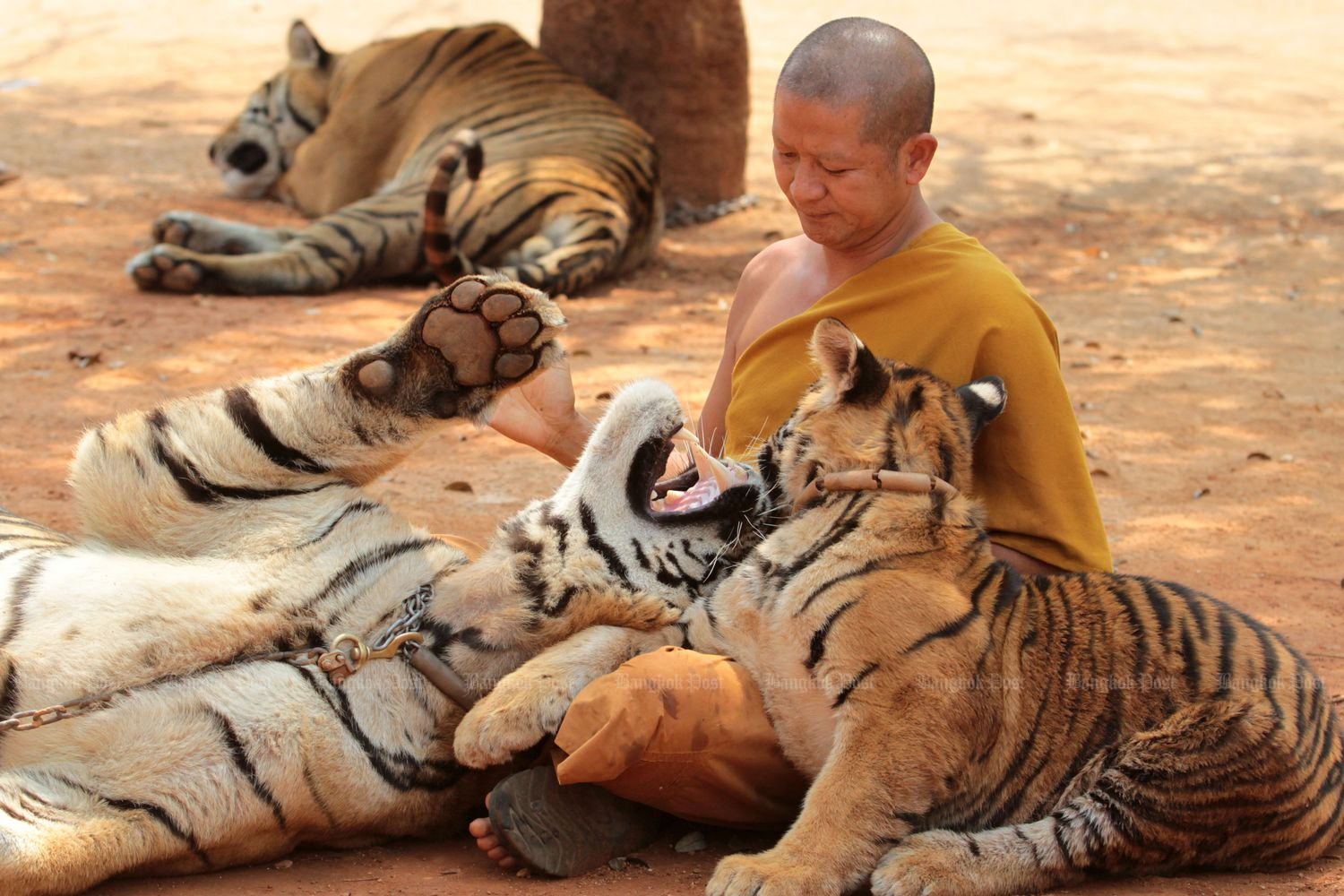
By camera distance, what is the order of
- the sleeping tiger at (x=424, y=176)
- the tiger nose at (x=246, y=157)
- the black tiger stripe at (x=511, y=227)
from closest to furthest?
the sleeping tiger at (x=424, y=176) → the black tiger stripe at (x=511, y=227) → the tiger nose at (x=246, y=157)

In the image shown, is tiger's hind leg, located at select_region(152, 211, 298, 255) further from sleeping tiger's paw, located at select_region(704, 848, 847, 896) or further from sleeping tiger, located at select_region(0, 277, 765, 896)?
sleeping tiger's paw, located at select_region(704, 848, 847, 896)

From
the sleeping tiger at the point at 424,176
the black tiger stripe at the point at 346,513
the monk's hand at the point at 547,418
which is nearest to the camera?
the black tiger stripe at the point at 346,513

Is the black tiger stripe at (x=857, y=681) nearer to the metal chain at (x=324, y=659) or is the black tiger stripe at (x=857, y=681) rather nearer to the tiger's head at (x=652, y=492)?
the tiger's head at (x=652, y=492)

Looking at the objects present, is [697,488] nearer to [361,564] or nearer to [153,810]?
[361,564]

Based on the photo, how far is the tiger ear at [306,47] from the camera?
28.7 ft

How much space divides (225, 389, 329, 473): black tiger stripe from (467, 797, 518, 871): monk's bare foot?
0.91 metres

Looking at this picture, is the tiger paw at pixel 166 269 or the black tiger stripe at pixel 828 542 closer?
the black tiger stripe at pixel 828 542

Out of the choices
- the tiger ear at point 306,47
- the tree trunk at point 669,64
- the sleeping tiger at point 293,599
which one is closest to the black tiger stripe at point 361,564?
the sleeping tiger at point 293,599

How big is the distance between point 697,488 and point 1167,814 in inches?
45.1

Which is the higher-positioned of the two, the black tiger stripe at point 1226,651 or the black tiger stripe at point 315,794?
the black tiger stripe at point 1226,651

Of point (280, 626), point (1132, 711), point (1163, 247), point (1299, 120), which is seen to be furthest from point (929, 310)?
point (1299, 120)

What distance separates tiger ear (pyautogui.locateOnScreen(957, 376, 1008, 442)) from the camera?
282 centimetres

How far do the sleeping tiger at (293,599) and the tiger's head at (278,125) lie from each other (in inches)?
231

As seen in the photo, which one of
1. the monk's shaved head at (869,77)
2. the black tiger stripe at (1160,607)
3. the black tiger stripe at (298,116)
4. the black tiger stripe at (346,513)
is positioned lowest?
the black tiger stripe at (298,116)
